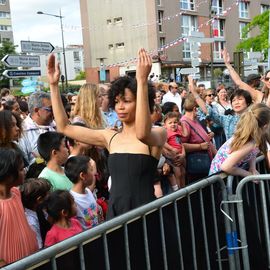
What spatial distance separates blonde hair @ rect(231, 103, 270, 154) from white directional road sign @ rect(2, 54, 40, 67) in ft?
20.3

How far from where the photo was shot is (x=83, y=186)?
13.3ft

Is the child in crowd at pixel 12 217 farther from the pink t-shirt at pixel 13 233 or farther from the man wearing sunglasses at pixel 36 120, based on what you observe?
the man wearing sunglasses at pixel 36 120

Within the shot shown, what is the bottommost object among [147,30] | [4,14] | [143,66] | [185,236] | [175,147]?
[185,236]

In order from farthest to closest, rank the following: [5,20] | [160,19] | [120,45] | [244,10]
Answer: [5,20]
[244,10]
[120,45]
[160,19]

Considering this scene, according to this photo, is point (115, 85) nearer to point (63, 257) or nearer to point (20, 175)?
point (20, 175)

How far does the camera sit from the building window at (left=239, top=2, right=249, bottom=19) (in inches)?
2272

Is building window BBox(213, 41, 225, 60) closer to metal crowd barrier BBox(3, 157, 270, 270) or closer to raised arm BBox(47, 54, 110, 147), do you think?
metal crowd barrier BBox(3, 157, 270, 270)

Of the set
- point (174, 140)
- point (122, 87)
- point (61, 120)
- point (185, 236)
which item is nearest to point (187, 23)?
point (174, 140)

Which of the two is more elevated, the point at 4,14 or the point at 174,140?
the point at 4,14

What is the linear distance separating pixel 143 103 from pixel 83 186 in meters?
1.33

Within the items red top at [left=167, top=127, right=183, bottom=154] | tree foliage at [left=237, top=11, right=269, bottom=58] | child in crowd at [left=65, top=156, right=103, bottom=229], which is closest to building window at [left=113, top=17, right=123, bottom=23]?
tree foliage at [left=237, top=11, right=269, bottom=58]

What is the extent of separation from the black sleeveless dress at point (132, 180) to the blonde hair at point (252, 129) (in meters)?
1.23

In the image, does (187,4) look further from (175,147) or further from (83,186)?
(83,186)

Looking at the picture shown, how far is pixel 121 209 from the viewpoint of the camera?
330 cm
